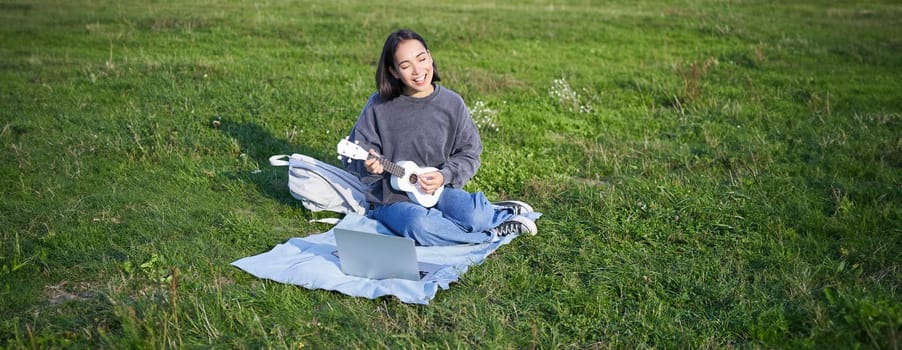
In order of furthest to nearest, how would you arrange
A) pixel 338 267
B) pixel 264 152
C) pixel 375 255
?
pixel 264 152, pixel 338 267, pixel 375 255

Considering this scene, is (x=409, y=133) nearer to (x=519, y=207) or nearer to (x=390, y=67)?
(x=390, y=67)

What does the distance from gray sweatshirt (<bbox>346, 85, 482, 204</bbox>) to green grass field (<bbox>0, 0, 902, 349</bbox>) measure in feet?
2.27

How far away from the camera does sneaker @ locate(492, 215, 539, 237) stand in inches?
223

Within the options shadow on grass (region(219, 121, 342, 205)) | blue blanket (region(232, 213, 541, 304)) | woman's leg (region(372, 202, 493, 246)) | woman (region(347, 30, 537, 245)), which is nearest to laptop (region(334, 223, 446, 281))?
blue blanket (region(232, 213, 541, 304))

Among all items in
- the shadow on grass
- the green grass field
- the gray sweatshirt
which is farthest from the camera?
the shadow on grass

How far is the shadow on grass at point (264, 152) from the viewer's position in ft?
22.5

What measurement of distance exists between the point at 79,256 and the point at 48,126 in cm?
375

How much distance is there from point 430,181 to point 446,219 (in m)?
0.31

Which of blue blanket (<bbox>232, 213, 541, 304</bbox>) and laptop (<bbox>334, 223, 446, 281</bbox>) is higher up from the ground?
laptop (<bbox>334, 223, 446, 281</bbox>)

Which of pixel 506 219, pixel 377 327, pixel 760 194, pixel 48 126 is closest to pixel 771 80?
pixel 760 194

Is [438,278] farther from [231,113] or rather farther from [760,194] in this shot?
[231,113]

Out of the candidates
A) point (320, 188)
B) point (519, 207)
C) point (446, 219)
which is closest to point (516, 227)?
point (519, 207)

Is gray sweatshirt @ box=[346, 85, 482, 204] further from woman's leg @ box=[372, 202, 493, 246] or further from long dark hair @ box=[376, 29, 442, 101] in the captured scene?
woman's leg @ box=[372, 202, 493, 246]

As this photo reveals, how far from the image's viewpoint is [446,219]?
564 cm
